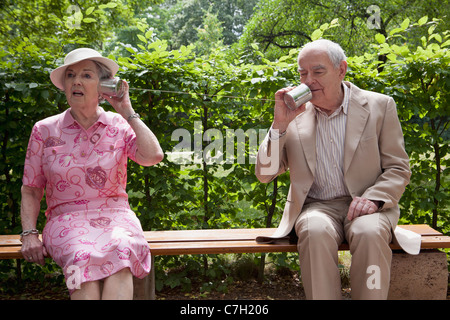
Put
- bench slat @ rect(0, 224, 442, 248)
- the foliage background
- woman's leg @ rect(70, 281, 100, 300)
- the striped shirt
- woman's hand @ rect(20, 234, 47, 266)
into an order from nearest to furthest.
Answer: woman's leg @ rect(70, 281, 100, 300) → woman's hand @ rect(20, 234, 47, 266) → the striped shirt → bench slat @ rect(0, 224, 442, 248) → the foliage background

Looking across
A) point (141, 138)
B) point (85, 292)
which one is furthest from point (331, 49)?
point (85, 292)

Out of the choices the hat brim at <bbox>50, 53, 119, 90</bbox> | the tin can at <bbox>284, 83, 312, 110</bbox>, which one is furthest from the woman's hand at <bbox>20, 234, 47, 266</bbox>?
the tin can at <bbox>284, 83, 312, 110</bbox>

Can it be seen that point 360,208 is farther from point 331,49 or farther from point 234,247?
point 331,49

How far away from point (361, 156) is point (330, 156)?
183 millimetres

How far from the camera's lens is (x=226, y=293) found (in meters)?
4.21

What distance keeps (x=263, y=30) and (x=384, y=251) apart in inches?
503

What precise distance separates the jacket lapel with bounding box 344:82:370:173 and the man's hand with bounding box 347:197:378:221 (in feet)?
0.70

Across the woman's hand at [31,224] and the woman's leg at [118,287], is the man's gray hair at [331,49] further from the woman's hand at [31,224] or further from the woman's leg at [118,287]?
the woman's hand at [31,224]

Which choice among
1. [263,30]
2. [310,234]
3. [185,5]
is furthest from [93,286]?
[185,5]

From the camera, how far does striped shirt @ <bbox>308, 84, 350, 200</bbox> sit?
286 cm

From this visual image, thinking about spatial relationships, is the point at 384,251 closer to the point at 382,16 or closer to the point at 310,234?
the point at 310,234

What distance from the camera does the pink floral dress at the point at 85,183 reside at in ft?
8.30

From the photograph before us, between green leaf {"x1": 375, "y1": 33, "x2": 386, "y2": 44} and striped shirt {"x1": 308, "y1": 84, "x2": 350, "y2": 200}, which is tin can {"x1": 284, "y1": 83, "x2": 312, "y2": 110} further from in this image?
green leaf {"x1": 375, "y1": 33, "x2": 386, "y2": 44}

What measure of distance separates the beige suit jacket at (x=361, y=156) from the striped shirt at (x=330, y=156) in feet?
0.17
